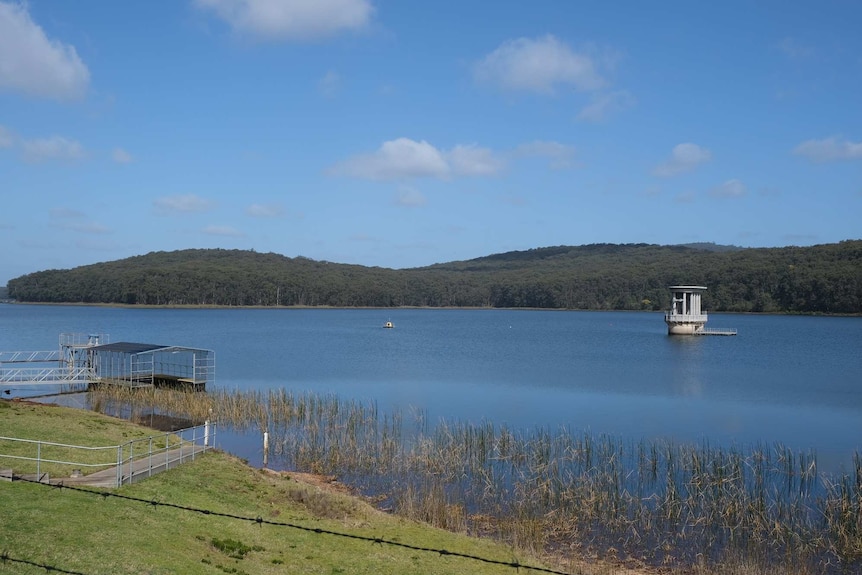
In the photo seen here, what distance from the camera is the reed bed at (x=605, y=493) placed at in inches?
711

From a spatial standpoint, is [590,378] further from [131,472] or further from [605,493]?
[131,472]

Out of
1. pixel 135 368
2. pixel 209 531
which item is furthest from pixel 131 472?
pixel 135 368

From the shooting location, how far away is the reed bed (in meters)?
18.1

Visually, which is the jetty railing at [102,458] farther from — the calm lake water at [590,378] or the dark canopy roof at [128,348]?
the dark canopy roof at [128,348]

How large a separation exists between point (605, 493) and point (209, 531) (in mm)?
10974

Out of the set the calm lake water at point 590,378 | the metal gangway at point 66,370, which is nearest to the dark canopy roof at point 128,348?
the metal gangway at point 66,370

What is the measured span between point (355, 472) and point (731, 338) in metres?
82.0

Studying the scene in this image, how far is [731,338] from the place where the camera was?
316 ft

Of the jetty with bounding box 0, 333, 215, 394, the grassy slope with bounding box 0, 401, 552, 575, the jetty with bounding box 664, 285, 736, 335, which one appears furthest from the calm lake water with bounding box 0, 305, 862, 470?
the grassy slope with bounding box 0, 401, 552, 575

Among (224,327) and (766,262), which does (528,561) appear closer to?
(224,327)

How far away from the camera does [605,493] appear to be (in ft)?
68.1

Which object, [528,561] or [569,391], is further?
[569,391]

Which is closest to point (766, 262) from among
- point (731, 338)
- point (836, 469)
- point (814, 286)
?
point (814, 286)

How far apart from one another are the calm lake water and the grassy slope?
8.76 meters
